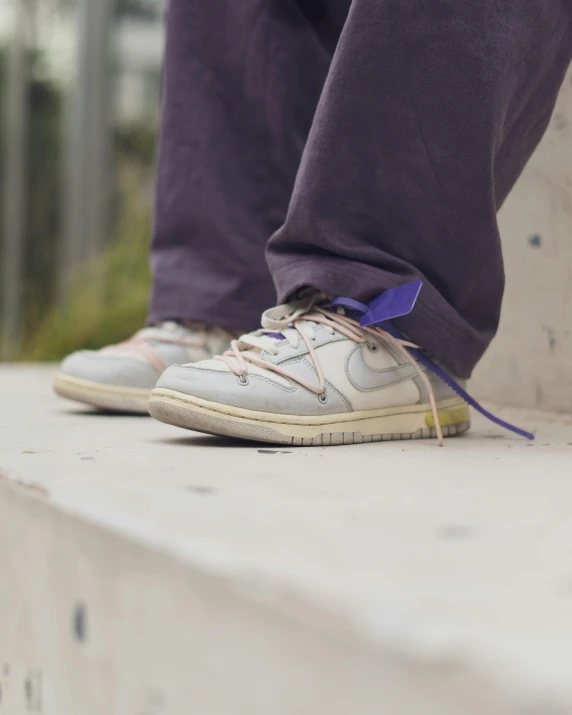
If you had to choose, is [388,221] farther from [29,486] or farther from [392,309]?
[29,486]

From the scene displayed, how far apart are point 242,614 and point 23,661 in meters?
0.22

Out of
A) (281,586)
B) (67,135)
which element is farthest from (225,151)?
(67,135)

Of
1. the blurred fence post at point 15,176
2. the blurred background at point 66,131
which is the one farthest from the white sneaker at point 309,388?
the blurred fence post at point 15,176

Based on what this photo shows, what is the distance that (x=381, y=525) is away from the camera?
0.45 metres

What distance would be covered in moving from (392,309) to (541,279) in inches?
18.0

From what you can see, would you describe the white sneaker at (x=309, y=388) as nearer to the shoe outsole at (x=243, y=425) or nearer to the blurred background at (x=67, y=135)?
the shoe outsole at (x=243, y=425)

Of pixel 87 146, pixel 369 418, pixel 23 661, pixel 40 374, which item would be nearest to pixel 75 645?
pixel 23 661

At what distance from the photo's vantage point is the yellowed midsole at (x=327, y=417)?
0.73 meters

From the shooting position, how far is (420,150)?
0.76 meters

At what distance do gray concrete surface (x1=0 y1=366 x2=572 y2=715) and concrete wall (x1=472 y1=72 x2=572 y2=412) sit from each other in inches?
19.3

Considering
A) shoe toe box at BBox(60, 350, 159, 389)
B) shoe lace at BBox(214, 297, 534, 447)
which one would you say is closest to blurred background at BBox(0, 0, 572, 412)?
shoe toe box at BBox(60, 350, 159, 389)

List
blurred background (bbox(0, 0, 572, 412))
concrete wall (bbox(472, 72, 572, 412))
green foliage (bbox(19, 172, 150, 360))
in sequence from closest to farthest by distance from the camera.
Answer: concrete wall (bbox(472, 72, 572, 412))
green foliage (bbox(19, 172, 150, 360))
blurred background (bbox(0, 0, 572, 412))

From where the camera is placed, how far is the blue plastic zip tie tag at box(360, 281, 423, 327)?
74cm

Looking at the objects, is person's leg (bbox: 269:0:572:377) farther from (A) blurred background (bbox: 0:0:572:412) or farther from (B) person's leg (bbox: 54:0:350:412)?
(A) blurred background (bbox: 0:0:572:412)
